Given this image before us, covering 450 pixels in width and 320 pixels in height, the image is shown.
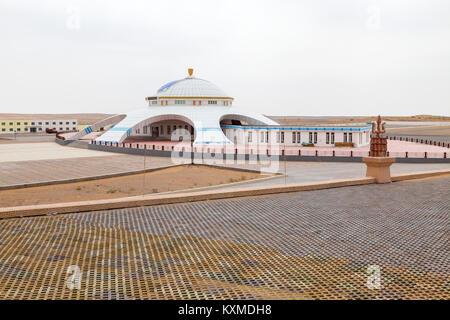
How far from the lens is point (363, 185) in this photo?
1795 cm

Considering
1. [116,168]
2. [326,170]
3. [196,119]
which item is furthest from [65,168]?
[196,119]

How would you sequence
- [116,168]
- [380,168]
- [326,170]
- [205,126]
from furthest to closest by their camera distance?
[205,126]
[116,168]
[326,170]
[380,168]

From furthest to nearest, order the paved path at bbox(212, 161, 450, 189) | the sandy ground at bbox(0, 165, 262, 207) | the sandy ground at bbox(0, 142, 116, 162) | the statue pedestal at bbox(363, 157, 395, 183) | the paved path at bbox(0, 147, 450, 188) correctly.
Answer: the sandy ground at bbox(0, 142, 116, 162) < the paved path at bbox(0, 147, 450, 188) < the paved path at bbox(212, 161, 450, 189) < the sandy ground at bbox(0, 165, 262, 207) < the statue pedestal at bbox(363, 157, 395, 183)

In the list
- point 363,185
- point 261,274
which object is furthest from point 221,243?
point 363,185

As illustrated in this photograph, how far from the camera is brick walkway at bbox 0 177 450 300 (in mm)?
7207

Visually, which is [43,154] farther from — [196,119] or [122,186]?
[122,186]

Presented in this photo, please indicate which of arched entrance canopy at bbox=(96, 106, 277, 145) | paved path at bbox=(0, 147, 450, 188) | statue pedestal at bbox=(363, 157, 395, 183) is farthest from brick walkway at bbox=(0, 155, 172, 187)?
statue pedestal at bbox=(363, 157, 395, 183)

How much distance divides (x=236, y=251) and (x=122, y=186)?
1702 cm

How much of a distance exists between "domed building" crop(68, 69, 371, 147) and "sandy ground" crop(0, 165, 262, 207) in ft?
76.1

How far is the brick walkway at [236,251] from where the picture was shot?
721 cm

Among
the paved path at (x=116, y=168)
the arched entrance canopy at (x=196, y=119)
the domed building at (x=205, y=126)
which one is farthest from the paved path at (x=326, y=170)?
the arched entrance canopy at (x=196, y=119)

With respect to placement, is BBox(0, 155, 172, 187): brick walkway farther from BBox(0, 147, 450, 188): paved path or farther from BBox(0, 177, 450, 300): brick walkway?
BBox(0, 177, 450, 300): brick walkway

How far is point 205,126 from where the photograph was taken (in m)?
58.8
